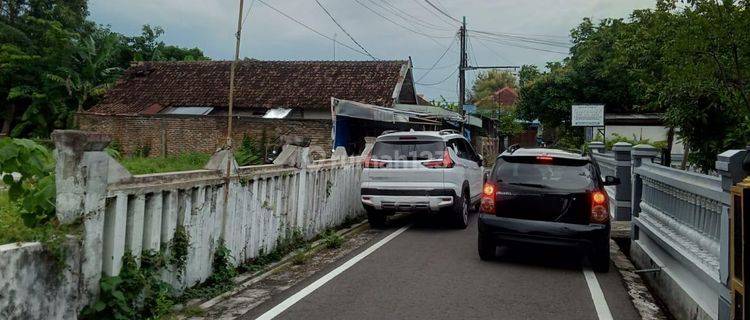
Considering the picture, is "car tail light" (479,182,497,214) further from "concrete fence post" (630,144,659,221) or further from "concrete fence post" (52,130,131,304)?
"concrete fence post" (52,130,131,304)

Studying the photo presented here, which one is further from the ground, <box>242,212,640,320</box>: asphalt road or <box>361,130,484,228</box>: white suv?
<box>361,130,484,228</box>: white suv

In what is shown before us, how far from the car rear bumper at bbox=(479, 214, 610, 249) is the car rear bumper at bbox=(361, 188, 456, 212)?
8.81 ft

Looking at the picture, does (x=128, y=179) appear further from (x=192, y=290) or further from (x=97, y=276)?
(x=192, y=290)

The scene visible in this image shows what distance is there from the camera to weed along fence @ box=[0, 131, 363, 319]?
14.2 ft

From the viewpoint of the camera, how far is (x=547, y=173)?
7359 mm

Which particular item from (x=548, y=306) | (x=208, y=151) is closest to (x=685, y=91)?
(x=548, y=306)

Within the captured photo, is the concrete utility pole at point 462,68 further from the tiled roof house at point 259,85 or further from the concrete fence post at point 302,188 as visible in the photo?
the concrete fence post at point 302,188

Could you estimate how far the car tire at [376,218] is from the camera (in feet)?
35.0

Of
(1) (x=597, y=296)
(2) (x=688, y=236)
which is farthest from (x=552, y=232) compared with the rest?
(2) (x=688, y=236)

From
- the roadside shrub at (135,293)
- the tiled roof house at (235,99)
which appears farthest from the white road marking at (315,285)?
the tiled roof house at (235,99)

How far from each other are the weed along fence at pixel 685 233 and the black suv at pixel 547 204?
0.67 metres

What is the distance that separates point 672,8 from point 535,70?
27207 millimetres

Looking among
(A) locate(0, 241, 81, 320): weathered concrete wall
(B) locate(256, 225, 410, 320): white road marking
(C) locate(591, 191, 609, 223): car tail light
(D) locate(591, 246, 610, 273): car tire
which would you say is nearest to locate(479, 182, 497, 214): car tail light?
(C) locate(591, 191, 609, 223): car tail light

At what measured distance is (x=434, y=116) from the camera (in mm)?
22641
